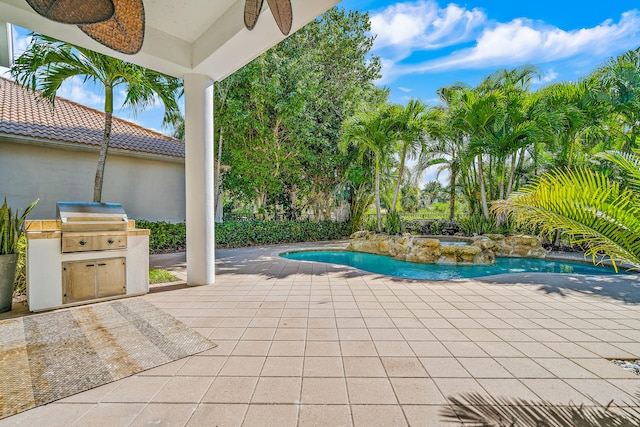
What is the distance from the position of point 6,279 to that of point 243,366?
395cm

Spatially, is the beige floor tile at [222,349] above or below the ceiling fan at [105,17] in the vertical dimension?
below

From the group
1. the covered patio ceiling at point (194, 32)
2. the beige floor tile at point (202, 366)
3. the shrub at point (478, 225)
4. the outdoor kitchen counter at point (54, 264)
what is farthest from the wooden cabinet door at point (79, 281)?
the shrub at point (478, 225)

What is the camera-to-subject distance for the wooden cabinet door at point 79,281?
4039mm

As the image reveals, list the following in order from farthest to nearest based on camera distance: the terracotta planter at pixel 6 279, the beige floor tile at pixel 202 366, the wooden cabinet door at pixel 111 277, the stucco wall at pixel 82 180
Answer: the stucco wall at pixel 82 180 → the wooden cabinet door at pixel 111 277 → the terracotta planter at pixel 6 279 → the beige floor tile at pixel 202 366

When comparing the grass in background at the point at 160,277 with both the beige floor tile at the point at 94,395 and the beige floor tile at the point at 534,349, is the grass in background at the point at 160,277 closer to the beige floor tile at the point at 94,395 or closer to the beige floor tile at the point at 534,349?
the beige floor tile at the point at 94,395

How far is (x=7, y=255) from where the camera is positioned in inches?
156

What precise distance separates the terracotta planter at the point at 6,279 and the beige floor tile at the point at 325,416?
4.65 meters

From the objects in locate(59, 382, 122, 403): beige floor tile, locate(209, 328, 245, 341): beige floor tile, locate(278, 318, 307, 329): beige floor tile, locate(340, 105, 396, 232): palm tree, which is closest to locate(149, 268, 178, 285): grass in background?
locate(209, 328, 245, 341): beige floor tile

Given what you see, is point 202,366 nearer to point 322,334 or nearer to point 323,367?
A: point 323,367

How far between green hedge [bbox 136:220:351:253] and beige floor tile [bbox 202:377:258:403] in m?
8.21

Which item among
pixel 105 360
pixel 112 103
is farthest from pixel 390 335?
pixel 112 103

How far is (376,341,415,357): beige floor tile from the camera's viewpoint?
2.76 metres

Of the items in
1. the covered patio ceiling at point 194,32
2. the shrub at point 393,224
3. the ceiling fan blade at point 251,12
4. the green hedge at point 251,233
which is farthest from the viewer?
the shrub at point 393,224

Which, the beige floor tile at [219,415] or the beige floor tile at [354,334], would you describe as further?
the beige floor tile at [354,334]
